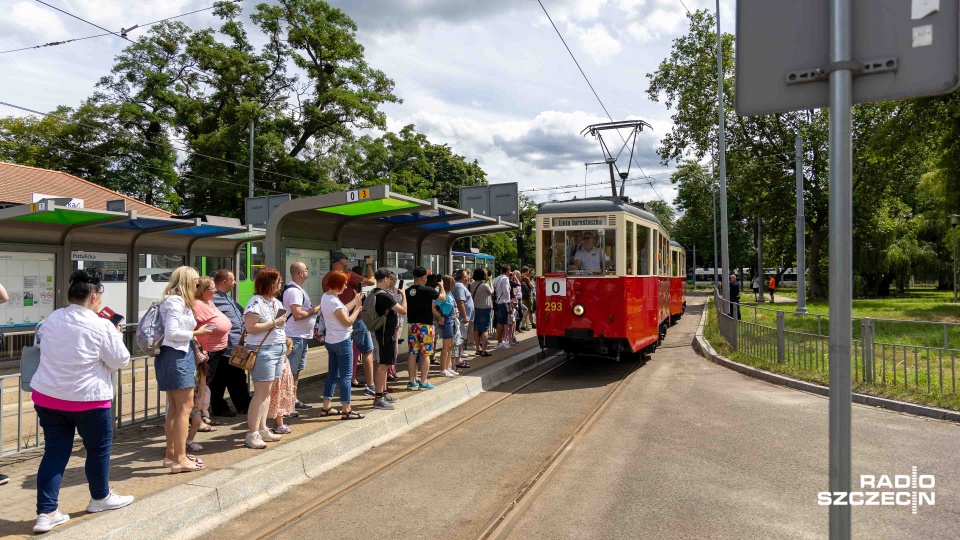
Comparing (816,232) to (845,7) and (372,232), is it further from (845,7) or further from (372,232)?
(845,7)

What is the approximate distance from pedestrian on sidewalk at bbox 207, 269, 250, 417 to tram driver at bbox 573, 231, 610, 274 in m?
5.91

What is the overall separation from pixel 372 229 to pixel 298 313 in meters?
6.37

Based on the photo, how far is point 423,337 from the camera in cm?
898

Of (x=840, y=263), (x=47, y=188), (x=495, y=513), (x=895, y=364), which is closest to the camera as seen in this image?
(x=840, y=263)

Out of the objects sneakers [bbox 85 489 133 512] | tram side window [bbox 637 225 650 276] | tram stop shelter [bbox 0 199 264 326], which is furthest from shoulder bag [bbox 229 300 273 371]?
tram side window [bbox 637 225 650 276]

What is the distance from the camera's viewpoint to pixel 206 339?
6.72 meters

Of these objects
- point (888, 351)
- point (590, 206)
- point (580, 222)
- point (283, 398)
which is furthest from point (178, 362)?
point (888, 351)

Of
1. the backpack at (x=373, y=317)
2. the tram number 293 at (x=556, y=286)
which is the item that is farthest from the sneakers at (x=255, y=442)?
the tram number 293 at (x=556, y=286)

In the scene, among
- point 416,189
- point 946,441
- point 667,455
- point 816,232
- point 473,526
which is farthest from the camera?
point 416,189

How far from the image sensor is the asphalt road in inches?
181

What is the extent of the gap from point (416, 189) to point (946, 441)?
1427 inches

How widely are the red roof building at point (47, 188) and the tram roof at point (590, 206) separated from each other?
18.4m

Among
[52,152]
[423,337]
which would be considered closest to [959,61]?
[423,337]

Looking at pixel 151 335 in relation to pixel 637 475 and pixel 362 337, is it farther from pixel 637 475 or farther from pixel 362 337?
pixel 637 475
